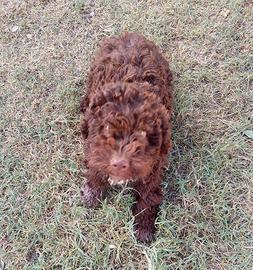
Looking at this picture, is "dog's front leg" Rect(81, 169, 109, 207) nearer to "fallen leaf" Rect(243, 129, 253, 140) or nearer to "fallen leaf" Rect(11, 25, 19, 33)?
"fallen leaf" Rect(243, 129, 253, 140)

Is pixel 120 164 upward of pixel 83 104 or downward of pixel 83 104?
upward

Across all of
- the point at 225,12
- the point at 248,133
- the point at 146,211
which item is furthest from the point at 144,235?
the point at 225,12

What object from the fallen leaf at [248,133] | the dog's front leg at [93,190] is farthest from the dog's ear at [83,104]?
the fallen leaf at [248,133]

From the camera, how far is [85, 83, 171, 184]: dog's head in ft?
9.32

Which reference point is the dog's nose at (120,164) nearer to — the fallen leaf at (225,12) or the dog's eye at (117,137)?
the dog's eye at (117,137)

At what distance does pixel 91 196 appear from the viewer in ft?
12.3

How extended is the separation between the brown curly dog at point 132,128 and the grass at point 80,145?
27 centimetres

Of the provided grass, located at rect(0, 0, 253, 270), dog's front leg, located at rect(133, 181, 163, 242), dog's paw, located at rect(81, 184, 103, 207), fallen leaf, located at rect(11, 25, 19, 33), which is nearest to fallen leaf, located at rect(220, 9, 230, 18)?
grass, located at rect(0, 0, 253, 270)

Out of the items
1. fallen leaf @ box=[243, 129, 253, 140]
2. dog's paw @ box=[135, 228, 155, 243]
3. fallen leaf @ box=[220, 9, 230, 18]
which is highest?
fallen leaf @ box=[220, 9, 230, 18]

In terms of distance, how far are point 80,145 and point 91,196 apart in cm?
54

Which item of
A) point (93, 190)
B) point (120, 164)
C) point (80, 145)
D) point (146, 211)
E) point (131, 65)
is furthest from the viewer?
point (80, 145)

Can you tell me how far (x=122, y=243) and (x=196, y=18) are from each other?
8.51 feet

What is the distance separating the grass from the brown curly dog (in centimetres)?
27

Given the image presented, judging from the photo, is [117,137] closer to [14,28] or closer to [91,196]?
[91,196]
